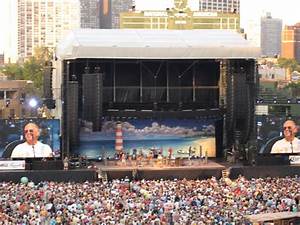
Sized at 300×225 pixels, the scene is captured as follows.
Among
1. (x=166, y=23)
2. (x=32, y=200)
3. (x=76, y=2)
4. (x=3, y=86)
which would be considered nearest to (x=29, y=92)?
(x=3, y=86)

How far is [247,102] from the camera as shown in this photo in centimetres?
3047

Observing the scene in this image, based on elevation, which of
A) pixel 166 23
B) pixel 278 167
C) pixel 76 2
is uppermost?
pixel 76 2

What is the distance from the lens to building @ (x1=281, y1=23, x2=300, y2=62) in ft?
547

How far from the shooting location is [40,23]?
499ft

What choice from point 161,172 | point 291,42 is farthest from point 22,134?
point 291,42

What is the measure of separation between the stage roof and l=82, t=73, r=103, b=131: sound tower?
87 centimetres

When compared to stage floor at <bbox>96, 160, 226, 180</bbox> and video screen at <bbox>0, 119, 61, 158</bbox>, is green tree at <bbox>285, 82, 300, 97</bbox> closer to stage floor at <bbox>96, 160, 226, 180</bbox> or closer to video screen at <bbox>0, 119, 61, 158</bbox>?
stage floor at <bbox>96, 160, 226, 180</bbox>

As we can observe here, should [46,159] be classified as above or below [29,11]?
below

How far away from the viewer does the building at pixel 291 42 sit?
166750mm

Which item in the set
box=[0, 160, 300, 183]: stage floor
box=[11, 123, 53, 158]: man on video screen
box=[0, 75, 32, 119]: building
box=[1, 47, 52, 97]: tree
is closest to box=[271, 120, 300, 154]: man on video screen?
box=[0, 160, 300, 183]: stage floor

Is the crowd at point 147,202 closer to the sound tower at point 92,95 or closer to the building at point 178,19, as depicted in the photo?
the sound tower at point 92,95

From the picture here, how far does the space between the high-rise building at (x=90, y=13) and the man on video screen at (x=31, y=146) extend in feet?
497

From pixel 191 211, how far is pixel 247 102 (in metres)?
12.6

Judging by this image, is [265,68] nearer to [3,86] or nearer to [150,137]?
[3,86]
